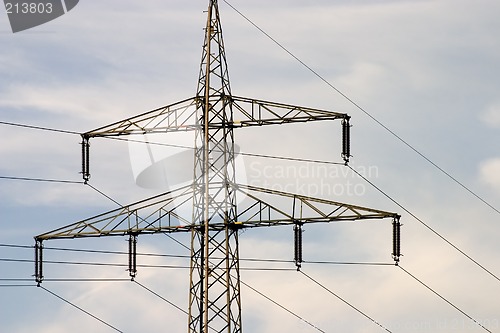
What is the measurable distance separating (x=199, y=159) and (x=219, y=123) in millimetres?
2357

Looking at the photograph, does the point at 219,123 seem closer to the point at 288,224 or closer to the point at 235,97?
the point at 235,97

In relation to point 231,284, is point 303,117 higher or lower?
higher

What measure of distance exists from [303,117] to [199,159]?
21.7ft

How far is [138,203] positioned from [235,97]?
821cm

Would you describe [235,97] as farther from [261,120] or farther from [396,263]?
[396,263]

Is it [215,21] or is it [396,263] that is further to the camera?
[215,21]

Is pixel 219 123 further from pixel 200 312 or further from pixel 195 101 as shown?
pixel 200 312

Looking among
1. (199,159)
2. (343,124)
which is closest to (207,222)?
(199,159)

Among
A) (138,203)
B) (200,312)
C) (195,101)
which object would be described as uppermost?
(195,101)

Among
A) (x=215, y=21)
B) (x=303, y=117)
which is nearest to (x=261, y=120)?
(x=303, y=117)

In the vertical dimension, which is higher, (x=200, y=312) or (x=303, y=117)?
(x=303, y=117)

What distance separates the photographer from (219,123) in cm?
8488

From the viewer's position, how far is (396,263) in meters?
82.1

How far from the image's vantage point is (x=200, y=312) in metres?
83.9
